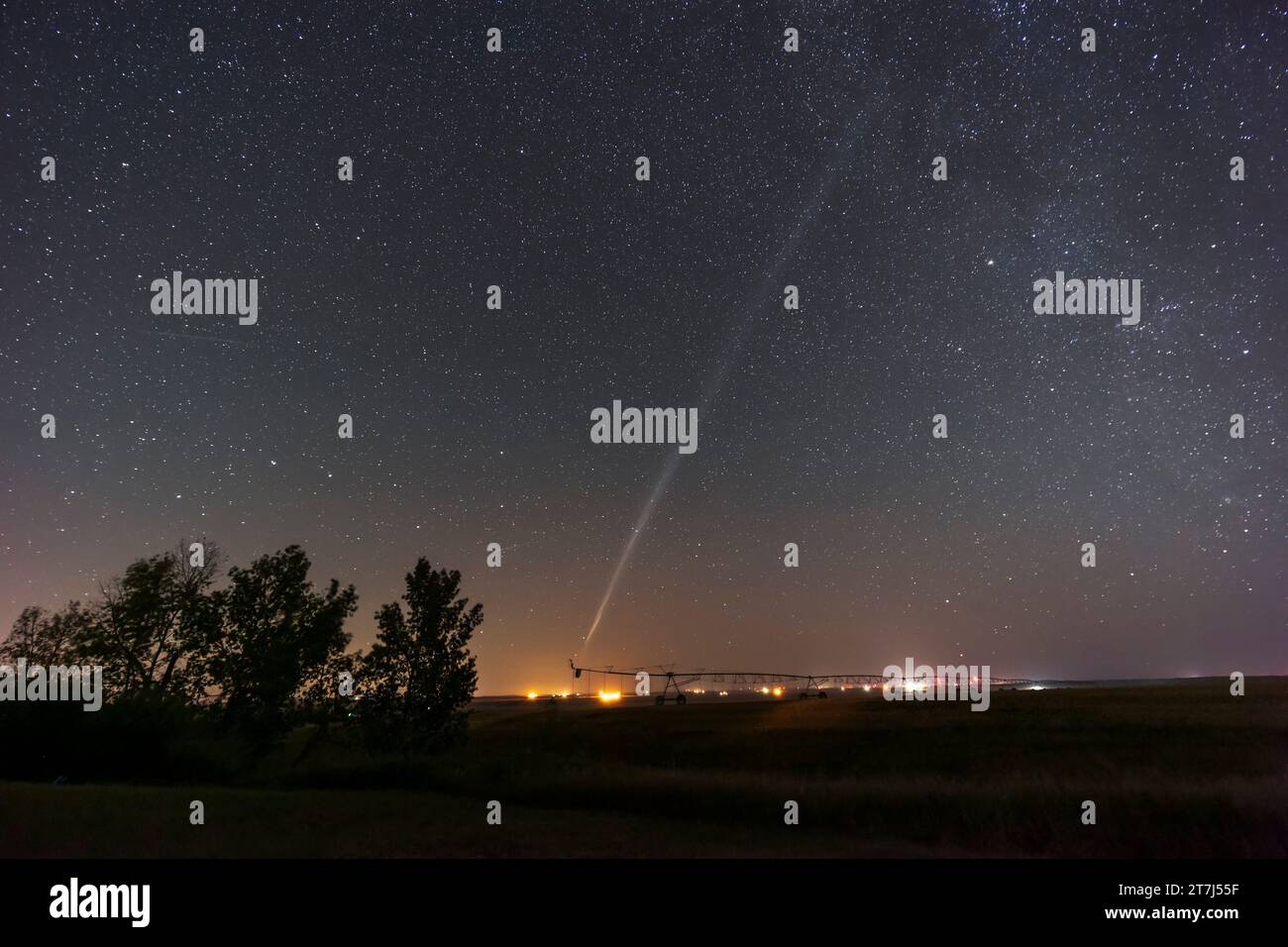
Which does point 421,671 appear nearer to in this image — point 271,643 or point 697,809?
point 271,643

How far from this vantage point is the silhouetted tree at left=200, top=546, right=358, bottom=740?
41781mm

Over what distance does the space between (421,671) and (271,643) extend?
8.19 metres

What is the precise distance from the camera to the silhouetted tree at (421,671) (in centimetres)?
4372

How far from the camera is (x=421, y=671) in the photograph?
148 ft

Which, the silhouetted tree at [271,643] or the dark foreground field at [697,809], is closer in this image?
the dark foreground field at [697,809]

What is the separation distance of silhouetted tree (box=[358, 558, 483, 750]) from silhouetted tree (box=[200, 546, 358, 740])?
2721 mm

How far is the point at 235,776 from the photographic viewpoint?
3597cm

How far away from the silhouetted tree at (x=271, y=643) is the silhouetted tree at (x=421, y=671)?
272 cm

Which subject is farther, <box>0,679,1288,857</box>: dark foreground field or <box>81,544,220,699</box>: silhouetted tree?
<box>81,544,220,699</box>: silhouetted tree

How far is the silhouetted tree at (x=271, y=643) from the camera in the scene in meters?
41.8
